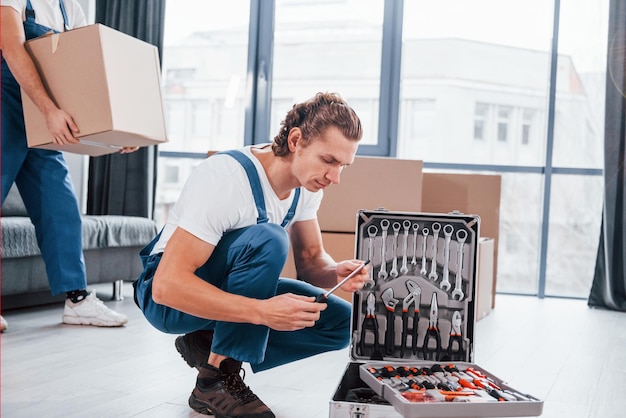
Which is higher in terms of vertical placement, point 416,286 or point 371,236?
point 371,236

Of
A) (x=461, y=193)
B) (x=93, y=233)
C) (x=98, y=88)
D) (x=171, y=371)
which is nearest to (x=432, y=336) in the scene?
(x=171, y=371)

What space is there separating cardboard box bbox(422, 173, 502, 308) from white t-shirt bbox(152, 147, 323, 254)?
6.20 ft

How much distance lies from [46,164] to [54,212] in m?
0.17

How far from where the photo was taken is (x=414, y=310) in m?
1.64

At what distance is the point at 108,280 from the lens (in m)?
3.15

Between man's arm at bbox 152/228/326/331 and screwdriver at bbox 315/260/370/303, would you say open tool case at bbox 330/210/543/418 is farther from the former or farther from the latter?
man's arm at bbox 152/228/326/331

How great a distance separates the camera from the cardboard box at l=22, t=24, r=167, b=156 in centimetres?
202

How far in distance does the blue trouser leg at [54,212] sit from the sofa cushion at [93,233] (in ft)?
0.88

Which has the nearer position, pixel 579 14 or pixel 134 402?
pixel 134 402

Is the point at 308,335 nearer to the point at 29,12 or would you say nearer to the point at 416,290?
the point at 416,290

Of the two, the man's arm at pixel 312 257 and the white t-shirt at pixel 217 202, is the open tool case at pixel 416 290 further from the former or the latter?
the white t-shirt at pixel 217 202

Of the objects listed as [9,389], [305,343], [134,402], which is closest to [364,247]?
[305,343]

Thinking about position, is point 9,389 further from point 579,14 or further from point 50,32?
point 579,14

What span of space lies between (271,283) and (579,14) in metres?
3.29
